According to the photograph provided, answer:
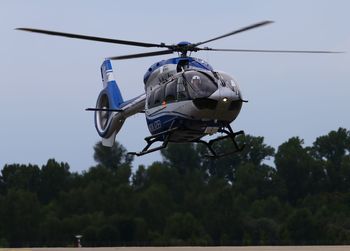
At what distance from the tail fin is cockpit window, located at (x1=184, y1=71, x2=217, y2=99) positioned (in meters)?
9.97

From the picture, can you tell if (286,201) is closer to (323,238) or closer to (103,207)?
(323,238)

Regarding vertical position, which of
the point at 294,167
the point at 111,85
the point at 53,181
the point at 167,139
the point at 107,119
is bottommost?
the point at 167,139

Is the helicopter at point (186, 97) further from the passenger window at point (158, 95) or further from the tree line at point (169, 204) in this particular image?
the tree line at point (169, 204)

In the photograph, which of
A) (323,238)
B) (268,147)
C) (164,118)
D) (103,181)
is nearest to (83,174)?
(103,181)

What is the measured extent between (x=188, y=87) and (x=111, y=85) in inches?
488

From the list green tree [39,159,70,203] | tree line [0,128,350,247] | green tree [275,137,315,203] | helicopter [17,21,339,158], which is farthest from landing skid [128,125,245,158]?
green tree [275,137,315,203]

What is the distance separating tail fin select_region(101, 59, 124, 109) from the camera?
4375 cm

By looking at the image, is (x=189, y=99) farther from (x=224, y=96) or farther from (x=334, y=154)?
(x=334, y=154)

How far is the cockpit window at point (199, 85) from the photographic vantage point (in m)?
33.3

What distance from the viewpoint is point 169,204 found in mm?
60969

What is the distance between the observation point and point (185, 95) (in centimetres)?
3397

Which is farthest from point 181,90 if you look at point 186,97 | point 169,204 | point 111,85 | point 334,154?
point 334,154

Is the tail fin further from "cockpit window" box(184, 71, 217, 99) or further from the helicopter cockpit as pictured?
"cockpit window" box(184, 71, 217, 99)

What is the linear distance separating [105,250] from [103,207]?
21.9 m
